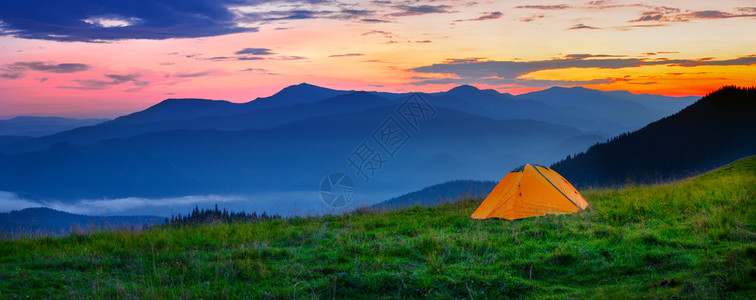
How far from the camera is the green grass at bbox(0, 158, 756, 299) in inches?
291

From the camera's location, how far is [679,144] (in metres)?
96.7

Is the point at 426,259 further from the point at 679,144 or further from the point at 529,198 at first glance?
the point at 679,144

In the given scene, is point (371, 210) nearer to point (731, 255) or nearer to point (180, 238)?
point (180, 238)

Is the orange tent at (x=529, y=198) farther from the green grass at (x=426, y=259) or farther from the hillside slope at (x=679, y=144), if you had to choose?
the hillside slope at (x=679, y=144)

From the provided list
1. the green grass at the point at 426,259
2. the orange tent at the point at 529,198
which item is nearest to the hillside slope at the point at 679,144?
the orange tent at the point at 529,198

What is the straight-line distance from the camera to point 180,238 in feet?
40.9

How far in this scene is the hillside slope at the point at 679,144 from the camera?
3428 inches

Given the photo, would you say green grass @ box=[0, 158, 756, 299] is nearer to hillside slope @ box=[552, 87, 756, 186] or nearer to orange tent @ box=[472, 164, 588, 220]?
orange tent @ box=[472, 164, 588, 220]

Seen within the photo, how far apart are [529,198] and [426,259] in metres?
7.34

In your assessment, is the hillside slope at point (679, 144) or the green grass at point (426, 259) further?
the hillside slope at point (679, 144)

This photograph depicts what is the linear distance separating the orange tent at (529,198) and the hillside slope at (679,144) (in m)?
75.2

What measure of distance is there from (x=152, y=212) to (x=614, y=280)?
48.6 feet

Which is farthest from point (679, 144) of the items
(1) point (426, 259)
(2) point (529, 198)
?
(1) point (426, 259)

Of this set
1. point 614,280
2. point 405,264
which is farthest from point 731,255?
point 405,264
